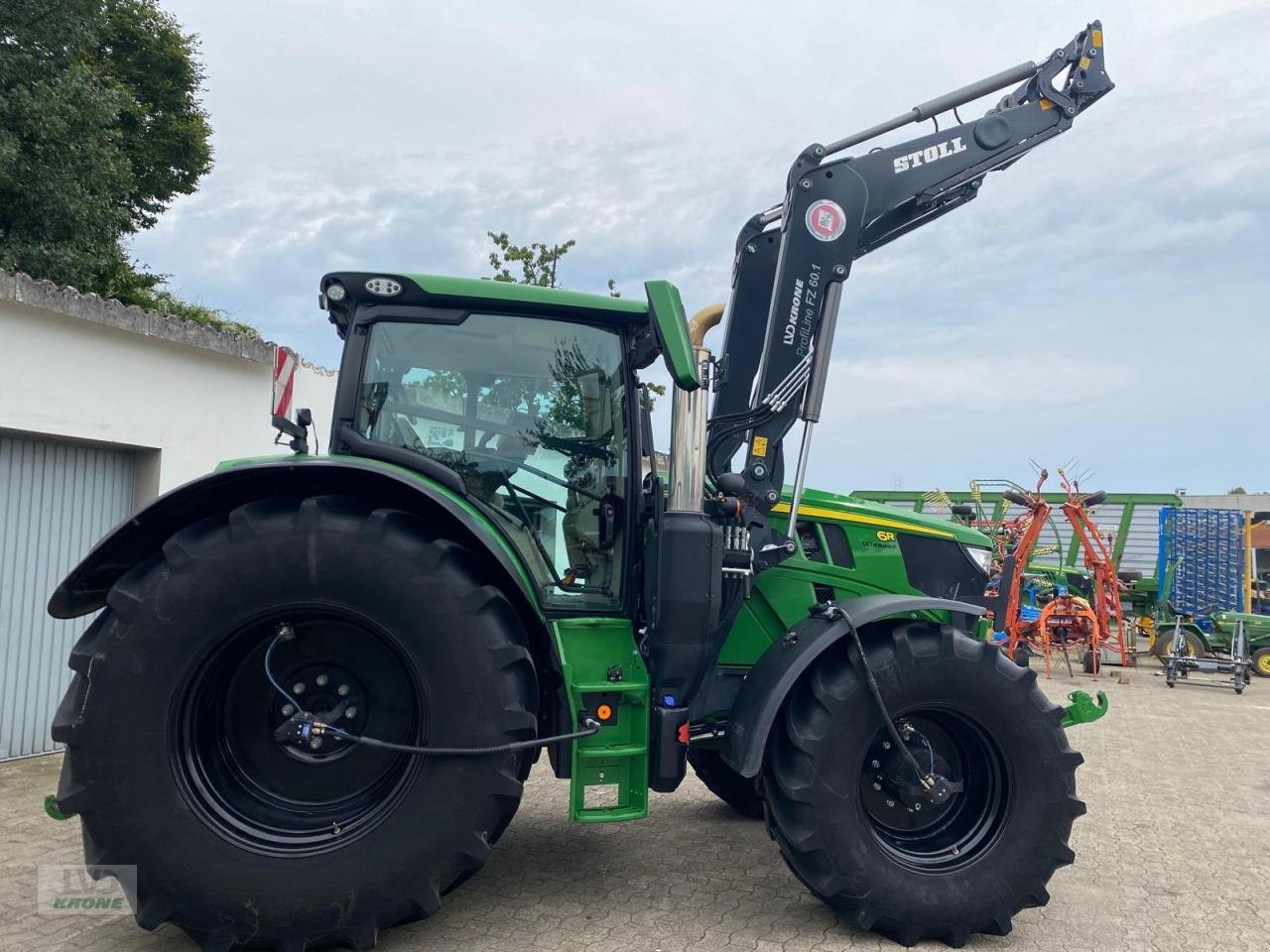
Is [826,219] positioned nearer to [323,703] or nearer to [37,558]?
[323,703]

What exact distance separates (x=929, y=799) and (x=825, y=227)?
2.56 metres

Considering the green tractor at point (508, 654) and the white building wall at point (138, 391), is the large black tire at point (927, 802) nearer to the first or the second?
the green tractor at point (508, 654)

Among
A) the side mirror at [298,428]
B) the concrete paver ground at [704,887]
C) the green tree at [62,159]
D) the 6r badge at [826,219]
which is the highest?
the green tree at [62,159]

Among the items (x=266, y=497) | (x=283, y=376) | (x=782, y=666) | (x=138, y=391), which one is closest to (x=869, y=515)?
(x=782, y=666)

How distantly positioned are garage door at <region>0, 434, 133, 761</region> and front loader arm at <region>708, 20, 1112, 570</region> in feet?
15.4

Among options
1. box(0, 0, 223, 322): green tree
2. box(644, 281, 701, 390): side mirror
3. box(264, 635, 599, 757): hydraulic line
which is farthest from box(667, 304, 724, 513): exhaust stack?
box(0, 0, 223, 322): green tree

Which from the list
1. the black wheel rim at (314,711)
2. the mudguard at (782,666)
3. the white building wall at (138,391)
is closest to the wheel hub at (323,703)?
the black wheel rim at (314,711)

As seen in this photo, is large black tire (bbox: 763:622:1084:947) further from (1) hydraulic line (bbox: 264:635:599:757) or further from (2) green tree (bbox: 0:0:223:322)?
(2) green tree (bbox: 0:0:223:322)

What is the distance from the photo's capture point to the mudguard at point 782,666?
3584 millimetres

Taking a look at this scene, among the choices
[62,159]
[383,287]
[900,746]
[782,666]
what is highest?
[62,159]

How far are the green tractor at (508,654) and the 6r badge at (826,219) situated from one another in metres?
0.01

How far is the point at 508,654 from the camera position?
131 inches

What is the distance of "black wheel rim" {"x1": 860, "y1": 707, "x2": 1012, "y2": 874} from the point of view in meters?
3.78

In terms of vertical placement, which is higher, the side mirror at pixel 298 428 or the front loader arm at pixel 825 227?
the front loader arm at pixel 825 227
